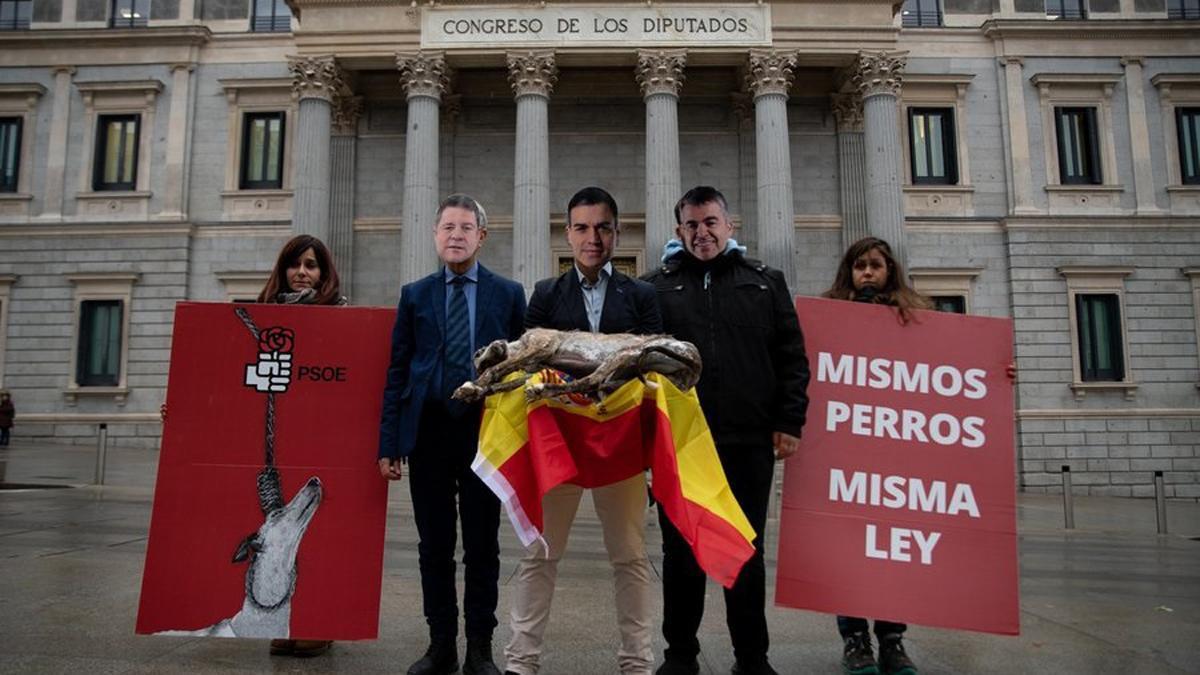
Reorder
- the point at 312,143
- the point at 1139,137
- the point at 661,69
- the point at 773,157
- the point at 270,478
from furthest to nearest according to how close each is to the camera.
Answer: the point at 1139,137 → the point at 312,143 → the point at 661,69 → the point at 773,157 → the point at 270,478

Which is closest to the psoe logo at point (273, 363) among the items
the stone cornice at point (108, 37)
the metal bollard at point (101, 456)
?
the metal bollard at point (101, 456)

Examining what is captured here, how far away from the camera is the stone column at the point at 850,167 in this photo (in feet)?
82.4

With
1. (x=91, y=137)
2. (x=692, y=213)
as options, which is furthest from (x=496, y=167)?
(x=692, y=213)

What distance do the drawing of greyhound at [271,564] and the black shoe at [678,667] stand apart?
1.98m

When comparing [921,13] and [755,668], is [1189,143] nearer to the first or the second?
[921,13]

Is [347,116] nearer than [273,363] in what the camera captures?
No

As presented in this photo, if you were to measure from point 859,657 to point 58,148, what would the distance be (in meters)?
29.1

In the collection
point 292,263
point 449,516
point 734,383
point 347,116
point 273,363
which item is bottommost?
point 449,516

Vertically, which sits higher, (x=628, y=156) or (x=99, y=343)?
(x=628, y=156)

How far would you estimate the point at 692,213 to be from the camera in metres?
4.25

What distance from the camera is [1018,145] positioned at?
81.4ft

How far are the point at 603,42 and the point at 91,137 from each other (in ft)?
54.2

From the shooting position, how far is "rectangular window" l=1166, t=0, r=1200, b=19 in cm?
2543

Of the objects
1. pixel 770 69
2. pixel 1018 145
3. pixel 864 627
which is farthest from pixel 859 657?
pixel 1018 145
